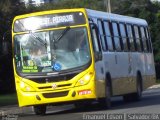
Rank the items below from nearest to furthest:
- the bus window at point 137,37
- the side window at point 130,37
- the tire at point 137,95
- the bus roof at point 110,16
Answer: the bus roof at point 110,16 → the side window at point 130,37 → the tire at point 137,95 → the bus window at point 137,37

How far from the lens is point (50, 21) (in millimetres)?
21516

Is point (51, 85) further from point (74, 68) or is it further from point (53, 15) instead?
point (53, 15)

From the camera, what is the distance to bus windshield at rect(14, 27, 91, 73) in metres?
21.0

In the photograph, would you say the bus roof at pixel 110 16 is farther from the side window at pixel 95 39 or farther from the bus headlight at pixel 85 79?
the bus headlight at pixel 85 79

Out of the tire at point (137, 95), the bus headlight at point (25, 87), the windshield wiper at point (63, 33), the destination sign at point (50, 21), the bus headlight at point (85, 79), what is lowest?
the tire at point (137, 95)

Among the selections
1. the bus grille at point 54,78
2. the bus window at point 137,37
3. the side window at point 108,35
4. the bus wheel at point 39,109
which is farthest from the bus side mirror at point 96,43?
the bus window at point 137,37

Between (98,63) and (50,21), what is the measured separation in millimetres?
2075

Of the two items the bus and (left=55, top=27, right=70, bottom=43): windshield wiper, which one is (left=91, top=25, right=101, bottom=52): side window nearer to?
the bus

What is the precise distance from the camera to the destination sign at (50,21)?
21.4 meters

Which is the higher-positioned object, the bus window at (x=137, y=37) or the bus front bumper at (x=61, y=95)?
the bus window at (x=137, y=37)

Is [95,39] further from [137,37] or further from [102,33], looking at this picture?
[137,37]

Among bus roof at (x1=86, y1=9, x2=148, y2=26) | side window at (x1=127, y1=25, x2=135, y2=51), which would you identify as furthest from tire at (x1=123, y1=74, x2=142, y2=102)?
bus roof at (x1=86, y1=9, x2=148, y2=26)

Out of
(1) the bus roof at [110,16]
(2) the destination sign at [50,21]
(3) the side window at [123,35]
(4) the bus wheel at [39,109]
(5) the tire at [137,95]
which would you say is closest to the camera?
(2) the destination sign at [50,21]

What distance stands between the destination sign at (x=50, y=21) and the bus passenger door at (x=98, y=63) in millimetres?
561
